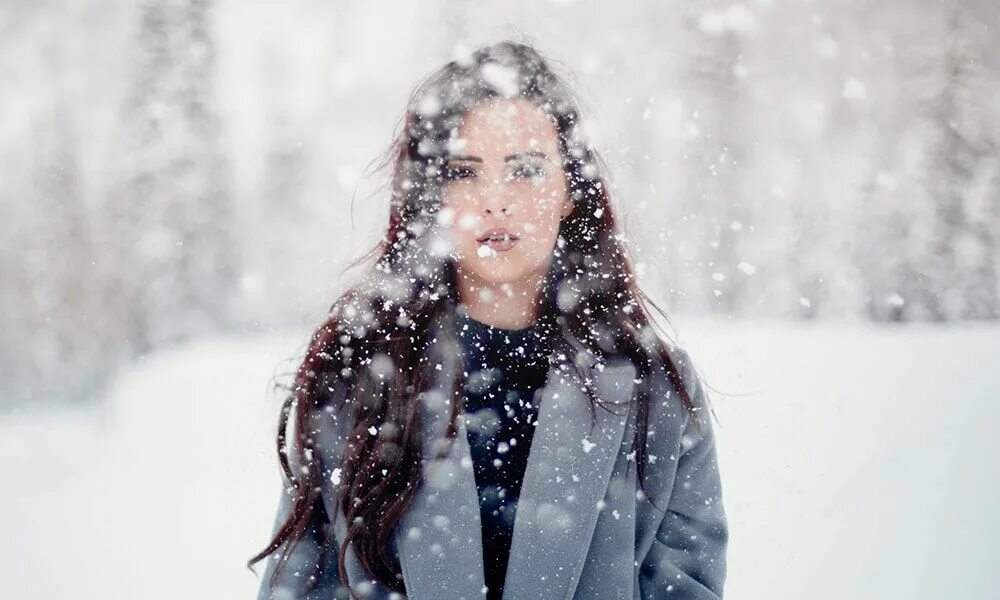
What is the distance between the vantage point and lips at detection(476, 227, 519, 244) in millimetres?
1445

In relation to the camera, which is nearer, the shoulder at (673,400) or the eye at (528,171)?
the eye at (528,171)

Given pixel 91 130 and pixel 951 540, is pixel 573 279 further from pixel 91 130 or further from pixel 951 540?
pixel 91 130

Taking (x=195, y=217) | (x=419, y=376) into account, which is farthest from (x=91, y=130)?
(x=419, y=376)

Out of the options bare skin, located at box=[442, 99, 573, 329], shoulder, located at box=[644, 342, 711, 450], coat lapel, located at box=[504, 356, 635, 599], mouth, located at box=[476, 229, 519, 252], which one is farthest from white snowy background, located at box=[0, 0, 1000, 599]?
mouth, located at box=[476, 229, 519, 252]

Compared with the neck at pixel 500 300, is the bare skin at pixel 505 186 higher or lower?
higher

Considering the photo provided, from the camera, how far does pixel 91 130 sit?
8.32 m

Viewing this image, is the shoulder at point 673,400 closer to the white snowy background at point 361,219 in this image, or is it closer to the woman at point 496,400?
the woman at point 496,400

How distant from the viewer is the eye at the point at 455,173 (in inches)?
58.0

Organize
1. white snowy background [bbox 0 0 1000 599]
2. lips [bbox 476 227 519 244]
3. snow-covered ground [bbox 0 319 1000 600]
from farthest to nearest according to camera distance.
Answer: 1. white snowy background [bbox 0 0 1000 599]
2. snow-covered ground [bbox 0 319 1000 600]
3. lips [bbox 476 227 519 244]

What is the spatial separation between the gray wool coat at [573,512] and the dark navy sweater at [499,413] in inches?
2.9

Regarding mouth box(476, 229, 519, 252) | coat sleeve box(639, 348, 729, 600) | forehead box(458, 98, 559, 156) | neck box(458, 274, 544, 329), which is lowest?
coat sleeve box(639, 348, 729, 600)

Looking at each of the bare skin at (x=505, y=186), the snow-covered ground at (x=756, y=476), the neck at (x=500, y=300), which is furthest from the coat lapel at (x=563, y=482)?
the snow-covered ground at (x=756, y=476)

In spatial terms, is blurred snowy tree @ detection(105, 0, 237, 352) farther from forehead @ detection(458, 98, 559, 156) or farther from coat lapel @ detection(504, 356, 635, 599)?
coat lapel @ detection(504, 356, 635, 599)

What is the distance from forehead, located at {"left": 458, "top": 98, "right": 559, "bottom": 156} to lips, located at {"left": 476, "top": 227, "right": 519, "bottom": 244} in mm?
172
